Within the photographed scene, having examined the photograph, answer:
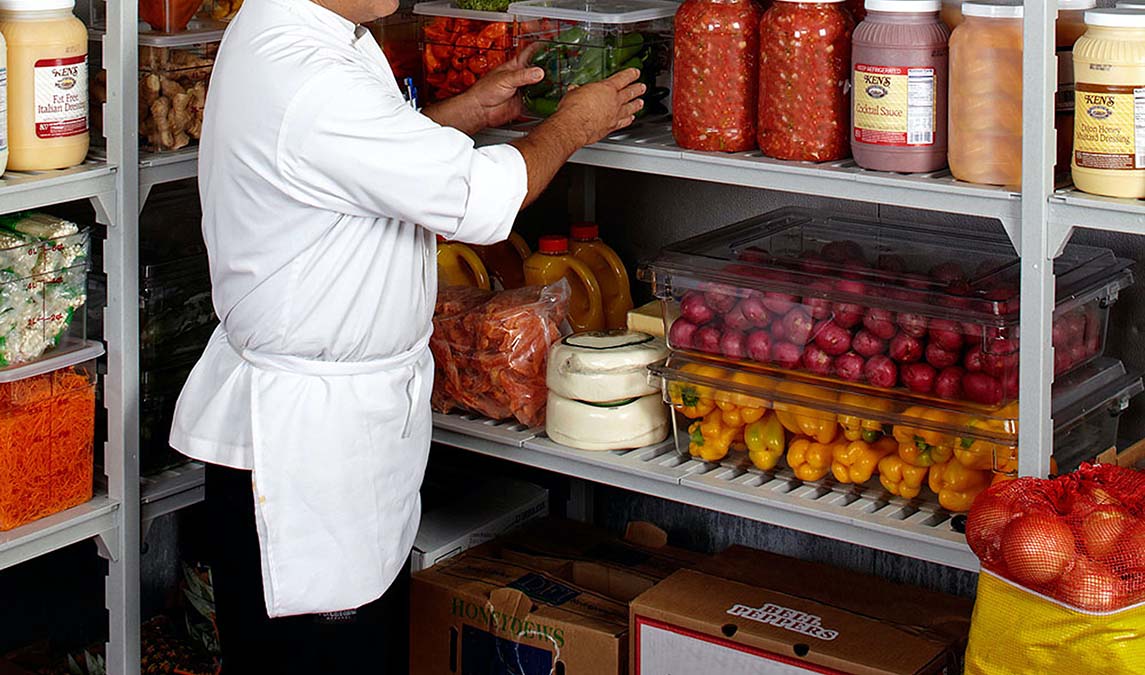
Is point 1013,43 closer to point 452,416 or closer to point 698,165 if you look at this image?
point 698,165

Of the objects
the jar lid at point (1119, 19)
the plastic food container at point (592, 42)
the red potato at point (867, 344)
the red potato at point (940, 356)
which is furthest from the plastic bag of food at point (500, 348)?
the jar lid at point (1119, 19)

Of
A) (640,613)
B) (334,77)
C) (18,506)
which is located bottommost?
(640,613)

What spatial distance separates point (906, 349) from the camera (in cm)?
208

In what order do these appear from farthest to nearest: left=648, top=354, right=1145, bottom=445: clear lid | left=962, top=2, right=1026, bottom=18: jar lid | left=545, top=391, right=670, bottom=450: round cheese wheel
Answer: left=545, top=391, right=670, bottom=450: round cheese wheel
left=648, top=354, right=1145, bottom=445: clear lid
left=962, top=2, right=1026, bottom=18: jar lid

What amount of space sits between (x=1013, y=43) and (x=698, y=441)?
2.52 feet

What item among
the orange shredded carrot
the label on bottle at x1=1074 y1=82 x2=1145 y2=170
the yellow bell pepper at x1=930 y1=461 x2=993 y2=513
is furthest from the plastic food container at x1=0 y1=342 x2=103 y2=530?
the label on bottle at x1=1074 y1=82 x2=1145 y2=170

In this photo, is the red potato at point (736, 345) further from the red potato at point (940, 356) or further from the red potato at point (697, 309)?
the red potato at point (940, 356)

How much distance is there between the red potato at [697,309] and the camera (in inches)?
88.5

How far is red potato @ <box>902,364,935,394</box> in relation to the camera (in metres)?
2.06

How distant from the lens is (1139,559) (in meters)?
1.68

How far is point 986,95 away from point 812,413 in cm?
53

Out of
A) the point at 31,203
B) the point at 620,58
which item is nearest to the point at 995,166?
the point at 620,58

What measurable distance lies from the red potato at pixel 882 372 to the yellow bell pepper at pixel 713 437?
25cm

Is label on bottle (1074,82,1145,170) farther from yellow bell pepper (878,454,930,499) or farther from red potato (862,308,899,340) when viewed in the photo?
yellow bell pepper (878,454,930,499)
